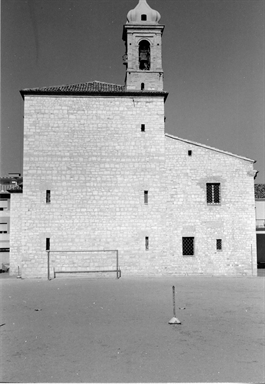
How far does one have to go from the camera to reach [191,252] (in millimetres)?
21266

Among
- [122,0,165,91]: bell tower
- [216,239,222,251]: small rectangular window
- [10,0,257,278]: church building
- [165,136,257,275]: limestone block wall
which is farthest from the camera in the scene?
[122,0,165,91]: bell tower

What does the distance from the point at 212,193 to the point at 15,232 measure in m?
11.2

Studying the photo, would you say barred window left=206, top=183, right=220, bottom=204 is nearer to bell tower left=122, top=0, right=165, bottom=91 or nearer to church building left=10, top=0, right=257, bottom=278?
church building left=10, top=0, right=257, bottom=278

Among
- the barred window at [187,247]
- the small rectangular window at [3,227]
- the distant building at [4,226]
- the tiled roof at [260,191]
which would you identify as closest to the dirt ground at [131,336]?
the barred window at [187,247]

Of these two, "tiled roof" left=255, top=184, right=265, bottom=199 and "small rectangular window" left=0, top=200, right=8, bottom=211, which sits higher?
"tiled roof" left=255, top=184, right=265, bottom=199

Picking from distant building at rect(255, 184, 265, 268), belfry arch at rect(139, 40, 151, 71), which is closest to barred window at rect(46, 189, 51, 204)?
belfry arch at rect(139, 40, 151, 71)

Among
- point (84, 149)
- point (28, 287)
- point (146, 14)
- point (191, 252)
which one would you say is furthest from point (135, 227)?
point (146, 14)

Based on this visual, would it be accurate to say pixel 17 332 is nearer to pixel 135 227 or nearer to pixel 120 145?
pixel 135 227

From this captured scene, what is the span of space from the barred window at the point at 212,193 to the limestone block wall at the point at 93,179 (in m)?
2.45

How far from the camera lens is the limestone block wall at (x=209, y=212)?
21203 millimetres

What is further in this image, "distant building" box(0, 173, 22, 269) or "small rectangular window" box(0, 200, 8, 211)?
"small rectangular window" box(0, 200, 8, 211)

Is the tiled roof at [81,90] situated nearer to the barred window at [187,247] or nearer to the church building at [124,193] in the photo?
the church building at [124,193]

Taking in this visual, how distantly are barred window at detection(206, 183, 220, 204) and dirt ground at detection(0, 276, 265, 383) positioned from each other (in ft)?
22.8

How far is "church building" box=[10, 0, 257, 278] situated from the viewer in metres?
20.5
